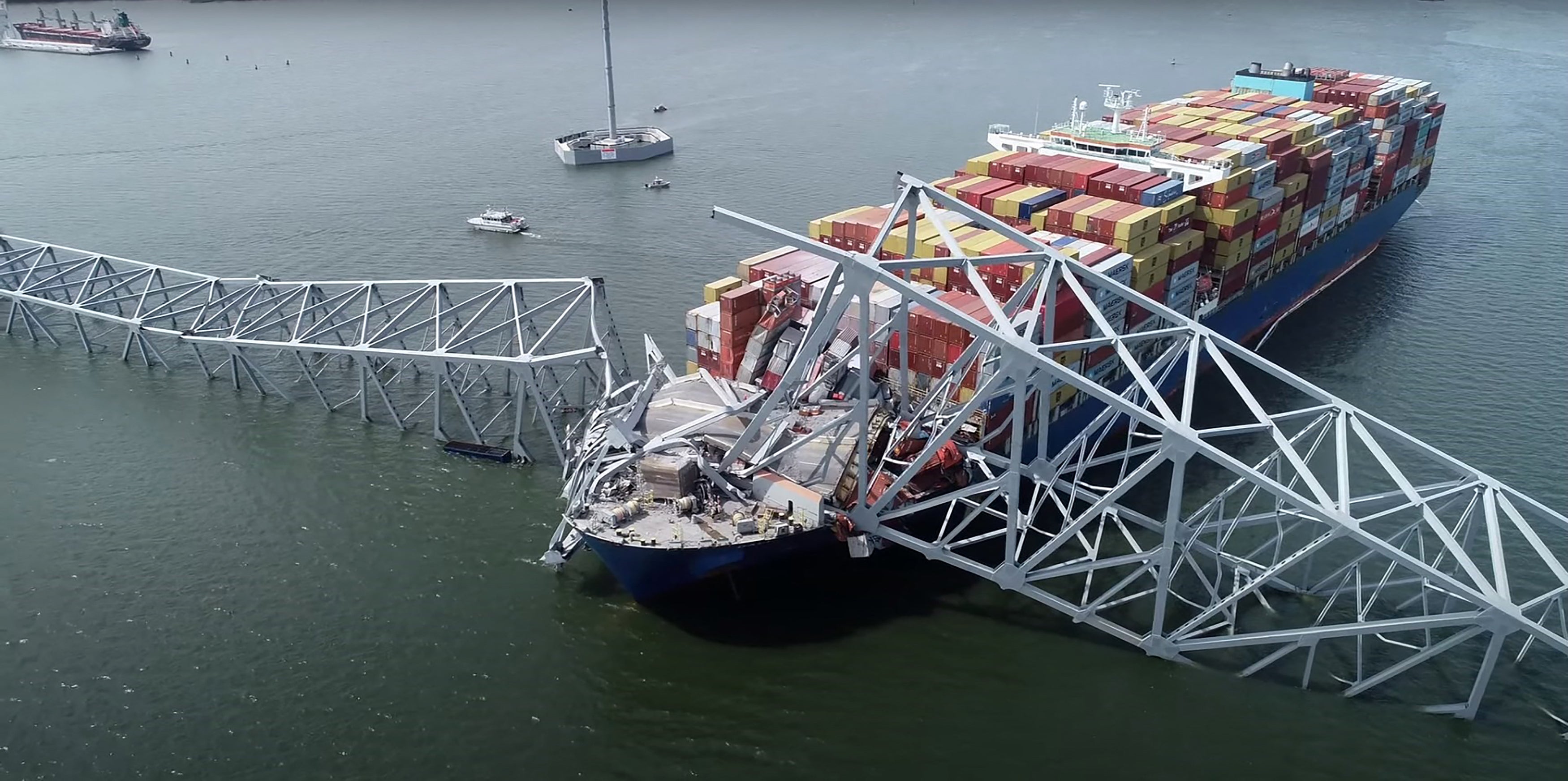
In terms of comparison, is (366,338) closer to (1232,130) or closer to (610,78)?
(610,78)

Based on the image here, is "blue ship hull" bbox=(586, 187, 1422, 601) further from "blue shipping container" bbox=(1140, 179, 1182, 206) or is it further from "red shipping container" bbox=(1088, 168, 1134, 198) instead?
"red shipping container" bbox=(1088, 168, 1134, 198)

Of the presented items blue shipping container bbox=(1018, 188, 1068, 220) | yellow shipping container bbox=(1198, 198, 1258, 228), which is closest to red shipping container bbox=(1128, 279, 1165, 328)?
yellow shipping container bbox=(1198, 198, 1258, 228)

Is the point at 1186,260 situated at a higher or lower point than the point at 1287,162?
lower

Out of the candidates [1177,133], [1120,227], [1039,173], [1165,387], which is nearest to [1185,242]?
[1120,227]

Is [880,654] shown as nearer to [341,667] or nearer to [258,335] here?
[341,667]

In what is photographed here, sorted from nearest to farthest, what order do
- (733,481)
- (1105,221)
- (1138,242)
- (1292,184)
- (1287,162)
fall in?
(733,481) < (1105,221) < (1138,242) < (1292,184) < (1287,162)
